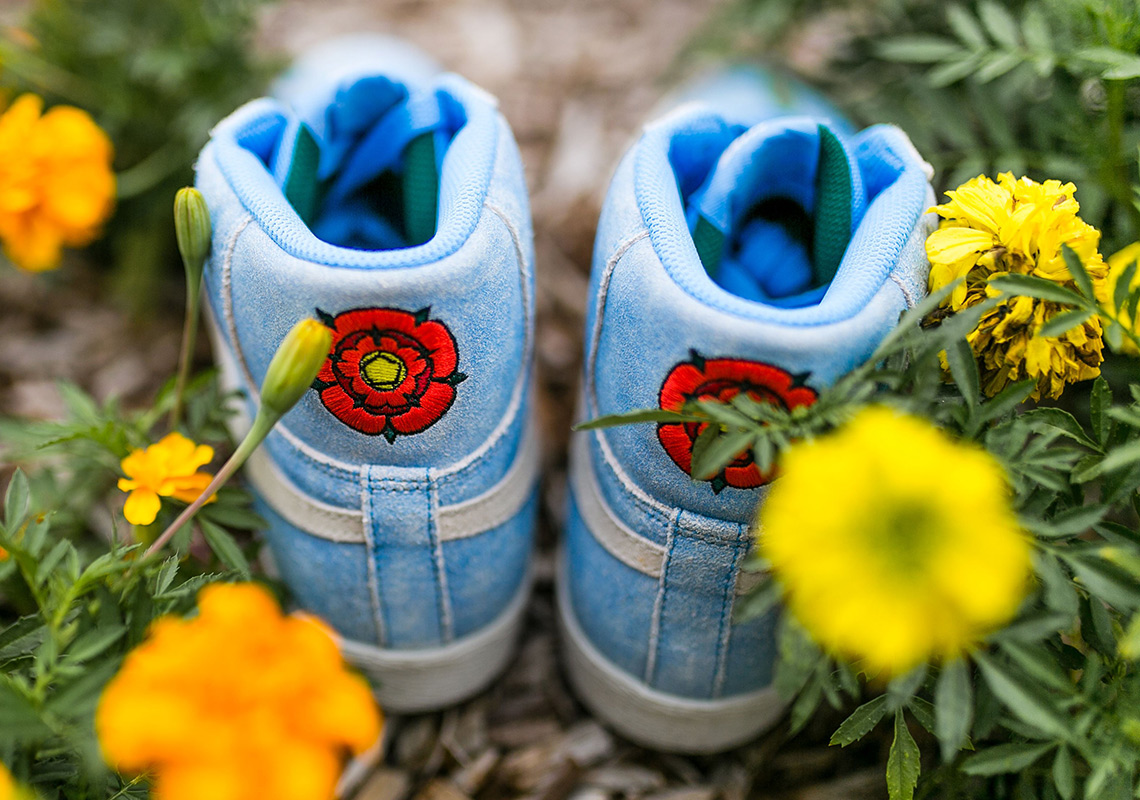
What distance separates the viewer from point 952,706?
1.54 ft

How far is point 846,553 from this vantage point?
1.35 feet

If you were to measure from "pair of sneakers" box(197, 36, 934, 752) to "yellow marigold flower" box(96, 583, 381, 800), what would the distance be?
0.23m

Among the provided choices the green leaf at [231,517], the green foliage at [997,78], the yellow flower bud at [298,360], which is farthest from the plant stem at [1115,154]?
the green leaf at [231,517]

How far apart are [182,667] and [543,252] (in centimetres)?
92

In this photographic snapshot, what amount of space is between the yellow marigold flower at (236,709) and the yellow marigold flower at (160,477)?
0.21 m

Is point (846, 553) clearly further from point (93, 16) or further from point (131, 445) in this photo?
point (93, 16)

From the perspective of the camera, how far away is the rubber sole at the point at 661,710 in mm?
762

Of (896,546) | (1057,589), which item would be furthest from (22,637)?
(1057,589)

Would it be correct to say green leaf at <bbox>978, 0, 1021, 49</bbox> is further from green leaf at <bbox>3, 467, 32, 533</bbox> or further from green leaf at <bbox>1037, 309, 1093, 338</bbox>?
green leaf at <bbox>3, 467, 32, 533</bbox>

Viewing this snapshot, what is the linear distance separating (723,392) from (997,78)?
710 mm

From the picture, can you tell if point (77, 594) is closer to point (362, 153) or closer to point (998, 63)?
point (362, 153)

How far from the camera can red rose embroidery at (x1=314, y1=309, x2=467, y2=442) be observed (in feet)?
1.90

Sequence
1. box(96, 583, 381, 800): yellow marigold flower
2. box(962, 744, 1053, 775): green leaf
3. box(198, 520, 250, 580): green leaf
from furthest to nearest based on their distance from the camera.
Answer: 1. box(198, 520, 250, 580): green leaf
2. box(962, 744, 1053, 775): green leaf
3. box(96, 583, 381, 800): yellow marigold flower

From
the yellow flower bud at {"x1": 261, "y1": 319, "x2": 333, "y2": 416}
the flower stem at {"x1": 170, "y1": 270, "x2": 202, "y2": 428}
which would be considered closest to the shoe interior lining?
the flower stem at {"x1": 170, "y1": 270, "x2": 202, "y2": 428}
